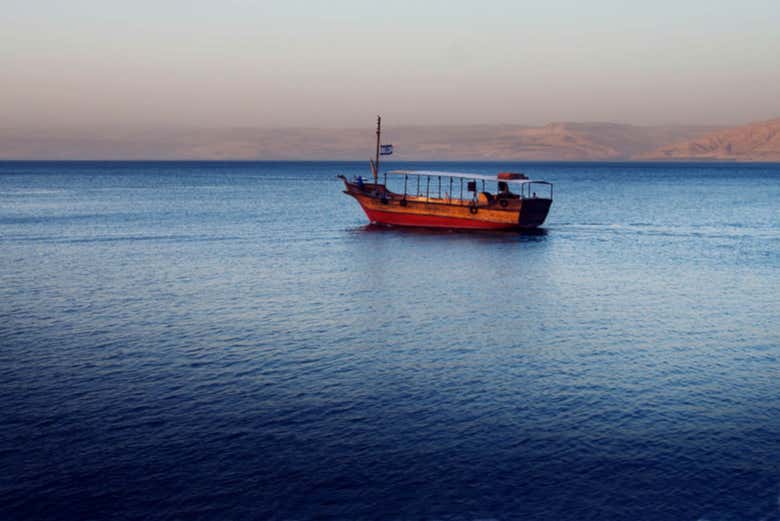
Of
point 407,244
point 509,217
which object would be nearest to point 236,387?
point 407,244

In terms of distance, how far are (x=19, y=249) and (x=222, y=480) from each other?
4963 cm

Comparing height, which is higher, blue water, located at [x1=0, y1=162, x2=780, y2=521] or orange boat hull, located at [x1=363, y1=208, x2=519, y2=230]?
orange boat hull, located at [x1=363, y1=208, x2=519, y2=230]

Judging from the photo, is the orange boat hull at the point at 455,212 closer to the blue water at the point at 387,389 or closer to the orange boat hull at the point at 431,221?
the orange boat hull at the point at 431,221

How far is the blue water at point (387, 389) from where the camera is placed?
18.5 meters

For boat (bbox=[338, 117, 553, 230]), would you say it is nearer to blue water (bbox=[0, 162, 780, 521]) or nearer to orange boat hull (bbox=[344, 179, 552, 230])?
orange boat hull (bbox=[344, 179, 552, 230])

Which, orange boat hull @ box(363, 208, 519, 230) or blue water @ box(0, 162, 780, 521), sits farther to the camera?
orange boat hull @ box(363, 208, 519, 230)

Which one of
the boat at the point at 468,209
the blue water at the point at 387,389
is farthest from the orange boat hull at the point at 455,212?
the blue water at the point at 387,389

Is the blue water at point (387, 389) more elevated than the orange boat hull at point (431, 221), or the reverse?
the orange boat hull at point (431, 221)

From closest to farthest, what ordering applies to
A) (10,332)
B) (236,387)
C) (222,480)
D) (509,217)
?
(222,480) < (236,387) < (10,332) < (509,217)

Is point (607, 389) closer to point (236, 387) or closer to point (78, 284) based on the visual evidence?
point (236, 387)

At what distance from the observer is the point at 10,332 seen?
32719 millimetres

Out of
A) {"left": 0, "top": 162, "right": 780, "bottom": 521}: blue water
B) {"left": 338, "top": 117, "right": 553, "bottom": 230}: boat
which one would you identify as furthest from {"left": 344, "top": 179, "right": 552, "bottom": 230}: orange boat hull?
{"left": 0, "top": 162, "right": 780, "bottom": 521}: blue water

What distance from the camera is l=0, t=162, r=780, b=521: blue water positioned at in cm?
1853

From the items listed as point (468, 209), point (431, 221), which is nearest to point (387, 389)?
point (468, 209)
